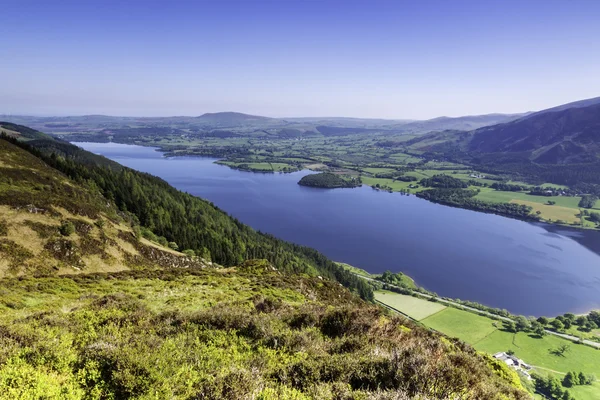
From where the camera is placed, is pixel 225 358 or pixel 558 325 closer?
pixel 225 358

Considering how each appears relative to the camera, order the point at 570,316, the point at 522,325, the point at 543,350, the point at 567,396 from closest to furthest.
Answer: the point at 567,396 < the point at 543,350 < the point at 522,325 < the point at 570,316

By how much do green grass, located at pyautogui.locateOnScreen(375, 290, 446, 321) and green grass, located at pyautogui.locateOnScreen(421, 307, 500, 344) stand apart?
208cm

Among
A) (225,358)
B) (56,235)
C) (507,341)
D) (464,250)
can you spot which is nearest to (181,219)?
(56,235)

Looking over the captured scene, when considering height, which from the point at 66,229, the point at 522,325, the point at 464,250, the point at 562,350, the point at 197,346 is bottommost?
the point at 562,350

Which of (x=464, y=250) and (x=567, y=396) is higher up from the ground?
(x=464, y=250)

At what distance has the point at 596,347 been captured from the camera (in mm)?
80000

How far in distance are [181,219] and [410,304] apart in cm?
7166

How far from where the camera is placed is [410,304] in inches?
3745

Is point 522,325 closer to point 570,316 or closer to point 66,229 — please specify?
point 570,316

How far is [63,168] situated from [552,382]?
377 feet

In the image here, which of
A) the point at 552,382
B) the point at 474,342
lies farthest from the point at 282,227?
the point at 552,382

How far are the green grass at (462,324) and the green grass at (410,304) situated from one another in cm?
208

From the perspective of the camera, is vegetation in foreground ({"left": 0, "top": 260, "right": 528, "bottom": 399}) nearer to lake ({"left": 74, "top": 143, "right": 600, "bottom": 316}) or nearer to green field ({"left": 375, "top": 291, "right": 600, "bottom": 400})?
green field ({"left": 375, "top": 291, "right": 600, "bottom": 400})

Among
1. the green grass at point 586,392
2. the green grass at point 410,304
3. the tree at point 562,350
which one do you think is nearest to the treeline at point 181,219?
the green grass at point 410,304
